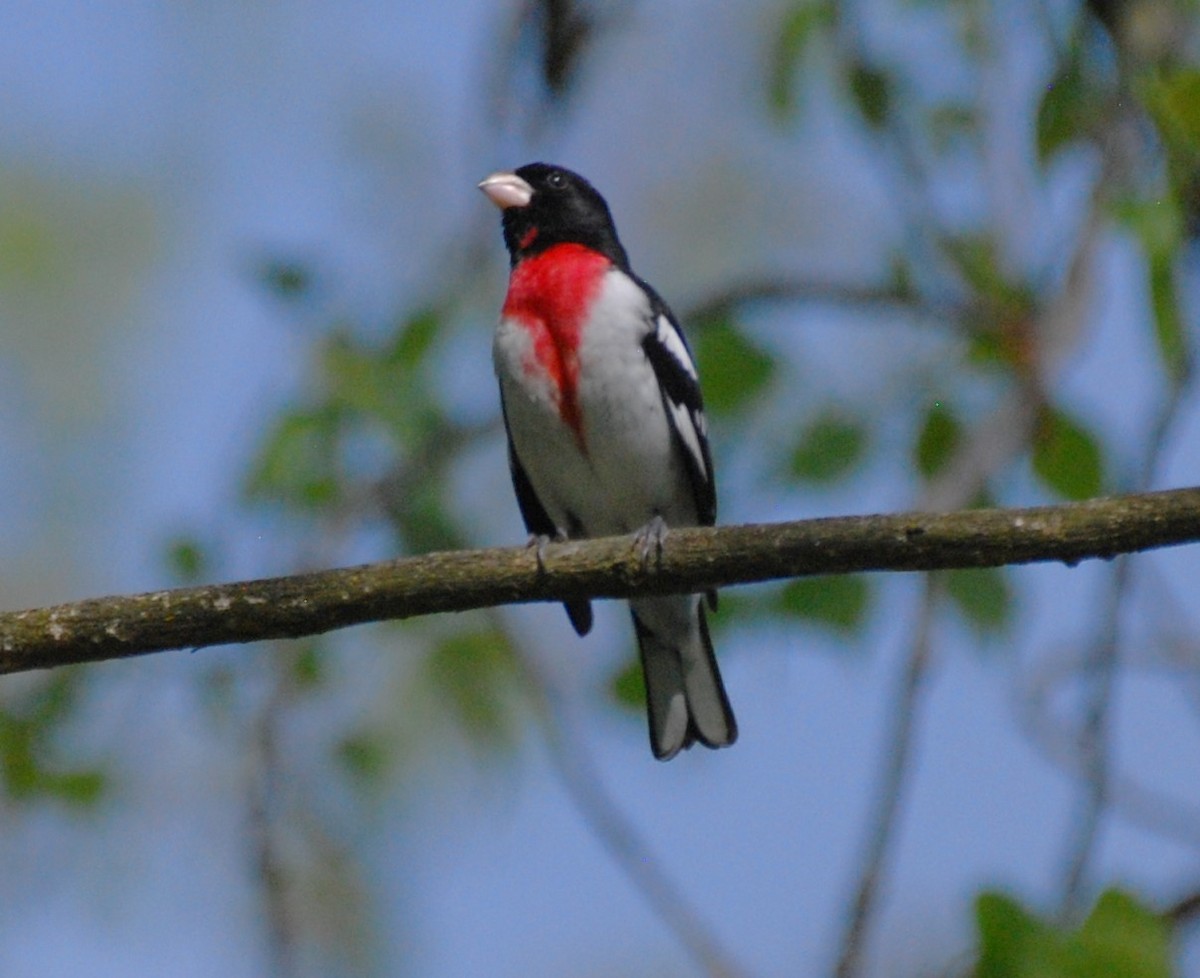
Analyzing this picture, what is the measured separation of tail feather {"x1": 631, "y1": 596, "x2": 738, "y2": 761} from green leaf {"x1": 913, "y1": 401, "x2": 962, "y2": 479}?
840 mm

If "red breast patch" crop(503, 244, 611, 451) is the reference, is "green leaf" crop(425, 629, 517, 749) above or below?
below

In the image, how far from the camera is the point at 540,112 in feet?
16.9

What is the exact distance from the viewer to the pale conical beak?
5695 mm

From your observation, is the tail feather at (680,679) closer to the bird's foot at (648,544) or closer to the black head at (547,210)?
the black head at (547,210)

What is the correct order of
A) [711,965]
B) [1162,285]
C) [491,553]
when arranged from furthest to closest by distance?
[711,965] < [1162,285] < [491,553]

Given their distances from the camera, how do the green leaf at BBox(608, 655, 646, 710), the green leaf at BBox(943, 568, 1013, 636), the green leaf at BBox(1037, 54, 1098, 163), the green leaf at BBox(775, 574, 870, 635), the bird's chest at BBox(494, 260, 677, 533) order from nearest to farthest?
the green leaf at BBox(1037, 54, 1098, 163)
the green leaf at BBox(775, 574, 870, 635)
the green leaf at BBox(943, 568, 1013, 636)
the bird's chest at BBox(494, 260, 677, 533)
the green leaf at BBox(608, 655, 646, 710)

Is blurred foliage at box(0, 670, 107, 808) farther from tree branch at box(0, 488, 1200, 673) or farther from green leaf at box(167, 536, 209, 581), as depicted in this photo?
tree branch at box(0, 488, 1200, 673)

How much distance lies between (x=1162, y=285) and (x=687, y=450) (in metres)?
1.77

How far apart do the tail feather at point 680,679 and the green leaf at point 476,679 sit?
0.47m

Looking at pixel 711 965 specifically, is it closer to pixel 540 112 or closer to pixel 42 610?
pixel 42 610

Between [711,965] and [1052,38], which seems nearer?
[711,965]

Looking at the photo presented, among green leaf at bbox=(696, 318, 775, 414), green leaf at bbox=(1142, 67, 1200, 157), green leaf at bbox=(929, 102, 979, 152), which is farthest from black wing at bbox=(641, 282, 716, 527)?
green leaf at bbox=(1142, 67, 1200, 157)

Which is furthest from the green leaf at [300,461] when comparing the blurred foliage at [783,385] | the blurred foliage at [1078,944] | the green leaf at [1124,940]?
the green leaf at [1124,940]

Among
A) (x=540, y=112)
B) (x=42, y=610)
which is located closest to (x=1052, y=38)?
(x=540, y=112)
